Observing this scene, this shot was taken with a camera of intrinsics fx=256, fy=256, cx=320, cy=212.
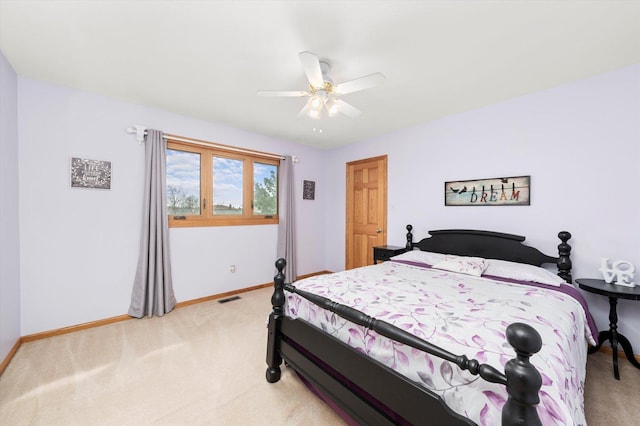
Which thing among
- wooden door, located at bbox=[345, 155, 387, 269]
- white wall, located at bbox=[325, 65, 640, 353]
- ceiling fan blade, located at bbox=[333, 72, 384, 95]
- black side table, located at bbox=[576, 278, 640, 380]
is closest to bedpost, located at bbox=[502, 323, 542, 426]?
ceiling fan blade, located at bbox=[333, 72, 384, 95]

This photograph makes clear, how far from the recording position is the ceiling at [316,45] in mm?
1600

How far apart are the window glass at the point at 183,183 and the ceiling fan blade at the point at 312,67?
2.30 metres

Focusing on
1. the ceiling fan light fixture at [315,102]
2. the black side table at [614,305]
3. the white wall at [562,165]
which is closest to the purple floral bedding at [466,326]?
the black side table at [614,305]

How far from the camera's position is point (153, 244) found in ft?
9.84

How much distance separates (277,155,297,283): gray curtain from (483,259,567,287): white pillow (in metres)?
2.80

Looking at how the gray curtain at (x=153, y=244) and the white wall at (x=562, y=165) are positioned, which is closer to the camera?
the white wall at (x=562, y=165)

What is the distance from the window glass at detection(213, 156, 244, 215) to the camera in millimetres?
3717

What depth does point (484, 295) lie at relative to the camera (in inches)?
71.1

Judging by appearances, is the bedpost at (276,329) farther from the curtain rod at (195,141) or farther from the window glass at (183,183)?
the curtain rod at (195,141)

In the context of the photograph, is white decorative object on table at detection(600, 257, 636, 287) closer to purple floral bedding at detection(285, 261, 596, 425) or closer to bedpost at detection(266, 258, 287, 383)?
purple floral bedding at detection(285, 261, 596, 425)

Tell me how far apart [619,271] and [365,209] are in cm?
288

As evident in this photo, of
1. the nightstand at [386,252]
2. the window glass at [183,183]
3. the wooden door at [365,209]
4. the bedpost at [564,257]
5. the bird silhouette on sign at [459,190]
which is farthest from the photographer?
the wooden door at [365,209]

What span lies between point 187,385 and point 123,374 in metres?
0.56

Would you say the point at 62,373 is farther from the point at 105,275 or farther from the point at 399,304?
the point at 399,304
